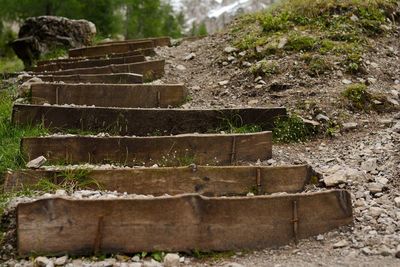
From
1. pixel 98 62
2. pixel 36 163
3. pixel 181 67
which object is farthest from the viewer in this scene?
pixel 98 62

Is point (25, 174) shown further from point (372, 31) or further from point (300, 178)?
point (372, 31)

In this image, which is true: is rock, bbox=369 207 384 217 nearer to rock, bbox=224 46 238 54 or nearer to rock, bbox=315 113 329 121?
rock, bbox=315 113 329 121

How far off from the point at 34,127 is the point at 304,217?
3.32 m

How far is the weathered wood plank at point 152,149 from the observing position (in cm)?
479

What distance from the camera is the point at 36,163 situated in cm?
438

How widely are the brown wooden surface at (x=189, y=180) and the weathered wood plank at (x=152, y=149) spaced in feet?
1.82

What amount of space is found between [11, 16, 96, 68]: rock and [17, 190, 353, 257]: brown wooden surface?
1006cm

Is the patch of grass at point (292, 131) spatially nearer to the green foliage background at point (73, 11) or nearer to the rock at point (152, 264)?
the rock at point (152, 264)

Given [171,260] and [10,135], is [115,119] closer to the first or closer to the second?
[10,135]

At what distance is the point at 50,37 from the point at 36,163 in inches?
367

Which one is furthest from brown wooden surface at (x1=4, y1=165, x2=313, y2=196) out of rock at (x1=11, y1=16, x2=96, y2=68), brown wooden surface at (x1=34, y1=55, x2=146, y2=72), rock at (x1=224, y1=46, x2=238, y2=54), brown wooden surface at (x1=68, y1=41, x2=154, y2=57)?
rock at (x1=11, y1=16, x2=96, y2=68)

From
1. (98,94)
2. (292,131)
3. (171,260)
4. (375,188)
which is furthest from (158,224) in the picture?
(98,94)

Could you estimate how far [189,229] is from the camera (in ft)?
11.6

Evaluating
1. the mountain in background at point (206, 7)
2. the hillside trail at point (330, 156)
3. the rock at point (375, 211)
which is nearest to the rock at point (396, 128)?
the hillside trail at point (330, 156)
